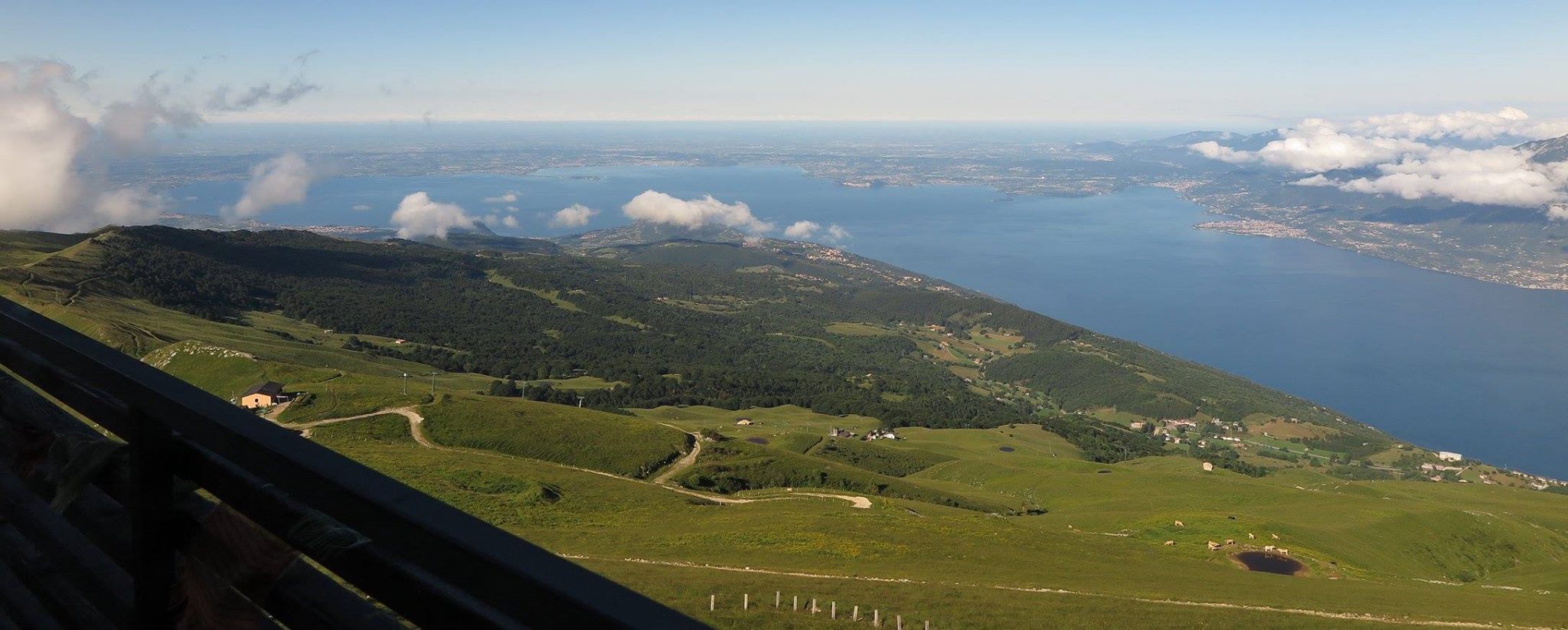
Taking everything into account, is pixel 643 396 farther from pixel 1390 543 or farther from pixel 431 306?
pixel 1390 543

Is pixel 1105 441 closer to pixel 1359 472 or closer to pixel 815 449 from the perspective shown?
pixel 1359 472

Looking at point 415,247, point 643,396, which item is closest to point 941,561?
point 643,396

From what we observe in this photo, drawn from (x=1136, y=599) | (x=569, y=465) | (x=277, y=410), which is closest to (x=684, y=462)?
(x=569, y=465)

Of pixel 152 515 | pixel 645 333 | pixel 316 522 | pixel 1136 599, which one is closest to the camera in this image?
pixel 316 522

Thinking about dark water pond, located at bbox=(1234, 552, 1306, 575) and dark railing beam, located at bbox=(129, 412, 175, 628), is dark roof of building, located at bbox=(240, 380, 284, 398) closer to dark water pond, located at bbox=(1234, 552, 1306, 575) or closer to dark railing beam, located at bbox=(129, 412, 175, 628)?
dark water pond, located at bbox=(1234, 552, 1306, 575)

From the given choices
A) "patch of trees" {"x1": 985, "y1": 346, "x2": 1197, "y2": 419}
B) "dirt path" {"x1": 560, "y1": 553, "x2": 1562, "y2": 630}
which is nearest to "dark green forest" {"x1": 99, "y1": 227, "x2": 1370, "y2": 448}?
"patch of trees" {"x1": 985, "y1": 346, "x2": 1197, "y2": 419}

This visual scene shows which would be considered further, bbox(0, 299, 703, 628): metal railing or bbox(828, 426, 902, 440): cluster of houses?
bbox(828, 426, 902, 440): cluster of houses

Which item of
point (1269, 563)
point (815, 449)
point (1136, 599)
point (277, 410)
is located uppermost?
point (1136, 599)
